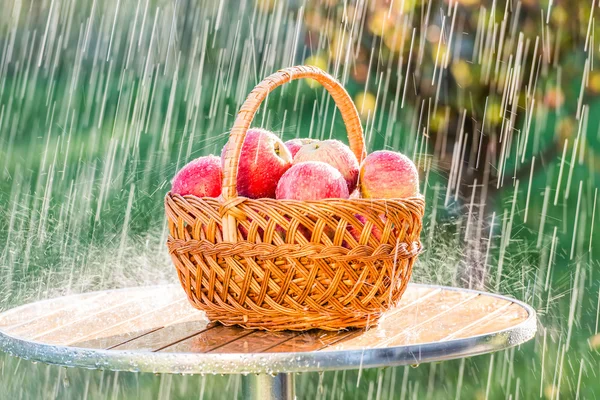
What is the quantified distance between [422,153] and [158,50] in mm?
1123

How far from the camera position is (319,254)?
132 centimetres

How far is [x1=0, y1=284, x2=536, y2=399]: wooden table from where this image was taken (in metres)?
1.19

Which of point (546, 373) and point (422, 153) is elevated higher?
point (422, 153)

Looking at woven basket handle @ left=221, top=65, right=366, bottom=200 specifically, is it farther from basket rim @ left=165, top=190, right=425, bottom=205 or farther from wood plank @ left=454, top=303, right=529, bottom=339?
wood plank @ left=454, top=303, right=529, bottom=339

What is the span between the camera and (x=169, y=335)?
4.53 ft

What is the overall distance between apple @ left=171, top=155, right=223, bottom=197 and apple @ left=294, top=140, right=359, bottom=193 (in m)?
0.15

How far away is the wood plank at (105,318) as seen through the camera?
1.38 metres

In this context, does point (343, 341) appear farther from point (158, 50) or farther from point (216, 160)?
point (158, 50)

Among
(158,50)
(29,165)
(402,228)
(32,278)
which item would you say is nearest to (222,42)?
(158,50)

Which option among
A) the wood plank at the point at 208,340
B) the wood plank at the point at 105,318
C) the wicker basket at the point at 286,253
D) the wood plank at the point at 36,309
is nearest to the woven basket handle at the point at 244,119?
the wicker basket at the point at 286,253

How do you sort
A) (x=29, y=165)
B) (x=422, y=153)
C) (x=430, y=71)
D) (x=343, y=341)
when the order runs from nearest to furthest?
1. (x=343, y=341)
2. (x=430, y=71)
3. (x=422, y=153)
4. (x=29, y=165)

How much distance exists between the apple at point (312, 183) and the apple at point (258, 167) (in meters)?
0.06

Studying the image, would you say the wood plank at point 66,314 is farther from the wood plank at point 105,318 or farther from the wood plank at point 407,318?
the wood plank at point 407,318

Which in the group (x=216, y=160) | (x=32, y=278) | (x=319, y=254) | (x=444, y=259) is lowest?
(x=32, y=278)
